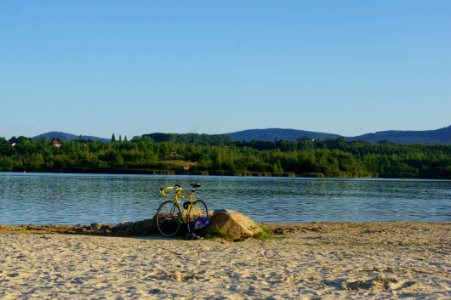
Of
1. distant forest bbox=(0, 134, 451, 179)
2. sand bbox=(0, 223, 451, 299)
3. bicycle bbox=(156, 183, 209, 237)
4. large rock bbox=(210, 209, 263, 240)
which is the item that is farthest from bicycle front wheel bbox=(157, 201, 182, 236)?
distant forest bbox=(0, 134, 451, 179)

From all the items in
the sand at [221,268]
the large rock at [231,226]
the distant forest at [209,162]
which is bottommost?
the sand at [221,268]

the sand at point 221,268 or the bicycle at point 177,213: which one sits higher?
the bicycle at point 177,213

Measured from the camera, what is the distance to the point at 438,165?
154 m

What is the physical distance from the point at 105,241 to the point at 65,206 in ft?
63.9

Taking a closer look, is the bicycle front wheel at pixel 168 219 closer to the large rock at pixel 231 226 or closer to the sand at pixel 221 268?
the sand at pixel 221 268

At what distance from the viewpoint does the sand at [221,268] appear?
9.45m

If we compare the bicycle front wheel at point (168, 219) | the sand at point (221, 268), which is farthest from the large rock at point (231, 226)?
the bicycle front wheel at point (168, 219)

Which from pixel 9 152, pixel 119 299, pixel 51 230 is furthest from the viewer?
pixel 9 152

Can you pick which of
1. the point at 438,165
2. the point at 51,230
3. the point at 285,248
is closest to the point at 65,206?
the point at 51,230

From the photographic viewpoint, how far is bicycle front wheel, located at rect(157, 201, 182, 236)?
18.0 meters

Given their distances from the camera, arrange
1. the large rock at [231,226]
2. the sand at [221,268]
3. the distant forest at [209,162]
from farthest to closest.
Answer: the distant forest at [209,162] < the large rock at [231,226] < the sand at [221,268]

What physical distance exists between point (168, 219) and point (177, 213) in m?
0.46

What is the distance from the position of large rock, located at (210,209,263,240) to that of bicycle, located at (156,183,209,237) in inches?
15.3

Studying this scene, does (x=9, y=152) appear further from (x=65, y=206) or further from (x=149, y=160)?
(x=65, y=206)
